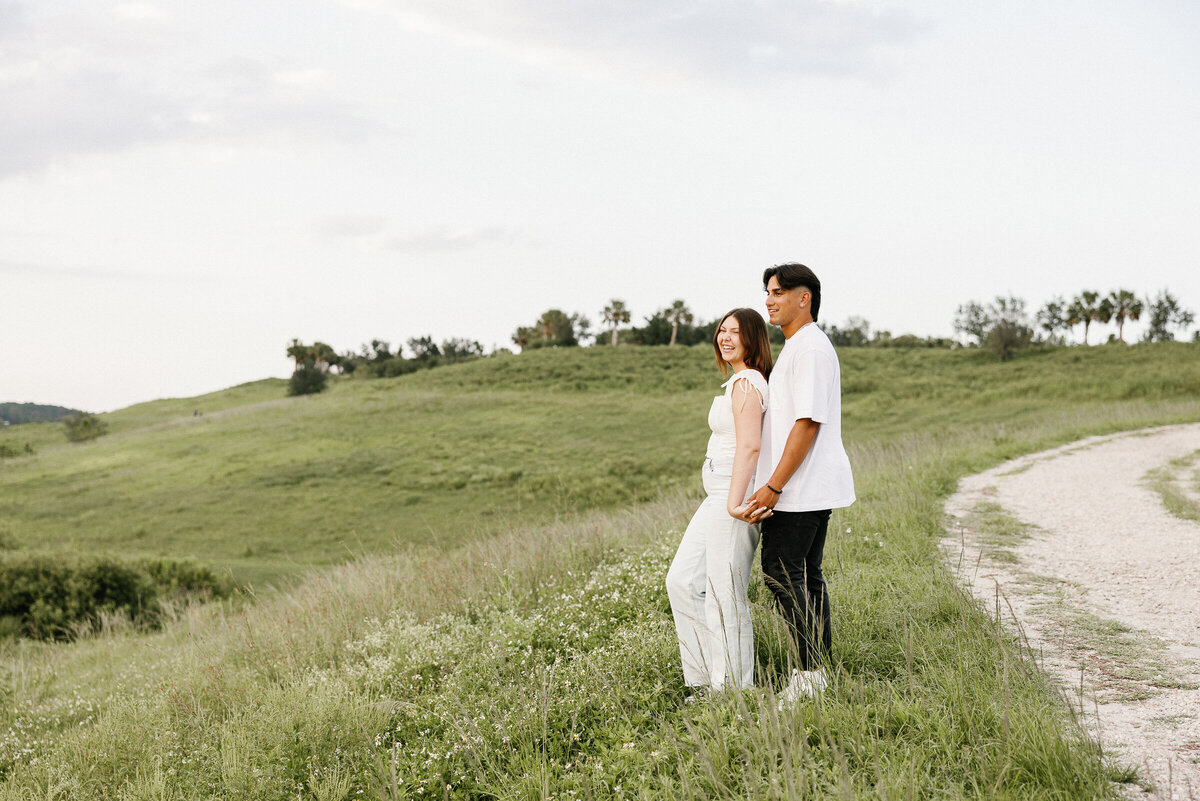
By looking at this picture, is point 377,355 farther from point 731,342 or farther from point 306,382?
point 731,342

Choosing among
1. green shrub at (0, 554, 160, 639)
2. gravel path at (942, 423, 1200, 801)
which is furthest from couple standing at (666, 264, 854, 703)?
green shrub at (0, 554, 160, 639)

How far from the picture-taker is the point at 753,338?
4.31 metres

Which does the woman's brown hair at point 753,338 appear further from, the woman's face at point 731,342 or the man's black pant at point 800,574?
the man's black pant at point 800,574

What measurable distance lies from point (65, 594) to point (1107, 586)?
20280 millimetres

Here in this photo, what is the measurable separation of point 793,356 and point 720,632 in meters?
1.71

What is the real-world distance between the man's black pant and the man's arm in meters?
0.23

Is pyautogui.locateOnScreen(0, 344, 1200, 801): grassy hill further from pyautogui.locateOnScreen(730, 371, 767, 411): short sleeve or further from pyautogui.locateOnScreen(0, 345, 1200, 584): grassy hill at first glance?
pyautogui.locateOnScreen(0, 345, 1200, 584): grassy hill

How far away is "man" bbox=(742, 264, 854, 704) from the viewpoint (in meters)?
3.85

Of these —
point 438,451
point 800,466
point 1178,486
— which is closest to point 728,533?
point 800,466

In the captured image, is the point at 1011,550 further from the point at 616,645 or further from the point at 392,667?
the point at 392,667

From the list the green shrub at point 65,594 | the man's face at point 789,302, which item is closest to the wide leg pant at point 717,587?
the man's face at point 789,302

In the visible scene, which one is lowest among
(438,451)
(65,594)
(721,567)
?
(65,594)

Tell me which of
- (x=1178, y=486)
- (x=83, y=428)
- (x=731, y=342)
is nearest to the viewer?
(x=731, y=342)

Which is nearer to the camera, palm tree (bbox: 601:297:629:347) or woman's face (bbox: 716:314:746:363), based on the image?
A: woman's face (bbox: 716:314:746:363)
